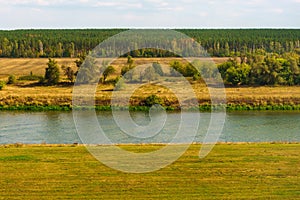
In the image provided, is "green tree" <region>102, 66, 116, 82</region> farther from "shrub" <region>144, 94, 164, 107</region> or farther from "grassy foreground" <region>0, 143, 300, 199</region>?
"grassy foreground" <region>0, 143, 300, 199</region>

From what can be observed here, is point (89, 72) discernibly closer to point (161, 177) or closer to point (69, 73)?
point (69, 73)

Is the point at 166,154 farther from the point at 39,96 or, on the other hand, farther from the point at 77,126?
the point at 39,96

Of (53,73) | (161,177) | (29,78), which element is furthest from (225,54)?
(161,177)

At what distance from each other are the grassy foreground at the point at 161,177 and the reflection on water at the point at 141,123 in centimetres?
602

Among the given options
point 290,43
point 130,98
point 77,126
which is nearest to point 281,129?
point 77,126

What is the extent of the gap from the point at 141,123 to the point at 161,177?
17.1 metres

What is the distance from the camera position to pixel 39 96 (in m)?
45.5

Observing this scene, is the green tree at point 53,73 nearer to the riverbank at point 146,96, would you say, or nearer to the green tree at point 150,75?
the riverbank at point 146,96

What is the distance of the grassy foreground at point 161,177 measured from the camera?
14.7 metres

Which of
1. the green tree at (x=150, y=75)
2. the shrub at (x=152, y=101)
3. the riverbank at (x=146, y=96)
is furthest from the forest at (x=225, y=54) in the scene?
the shrub at (x=152, y=101)

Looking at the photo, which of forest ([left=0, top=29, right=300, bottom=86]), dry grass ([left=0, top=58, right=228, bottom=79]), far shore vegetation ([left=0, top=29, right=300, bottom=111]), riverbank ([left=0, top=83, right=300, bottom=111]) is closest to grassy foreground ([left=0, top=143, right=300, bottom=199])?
riverbank ([left=0, top=83, right=300, bottom=111])

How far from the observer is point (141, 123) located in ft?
111

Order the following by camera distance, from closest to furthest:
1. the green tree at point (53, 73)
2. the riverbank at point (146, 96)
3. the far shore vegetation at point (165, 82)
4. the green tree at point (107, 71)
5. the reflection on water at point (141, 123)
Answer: the reflection on water at point (141, 123), the riverbank at point (146, 96), the far shore vegetation at point (165, 82), the green tree at point (107, 71), the green tree at point (53, 73)

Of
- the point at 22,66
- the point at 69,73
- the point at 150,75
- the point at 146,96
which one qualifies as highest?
the point at 22,66
